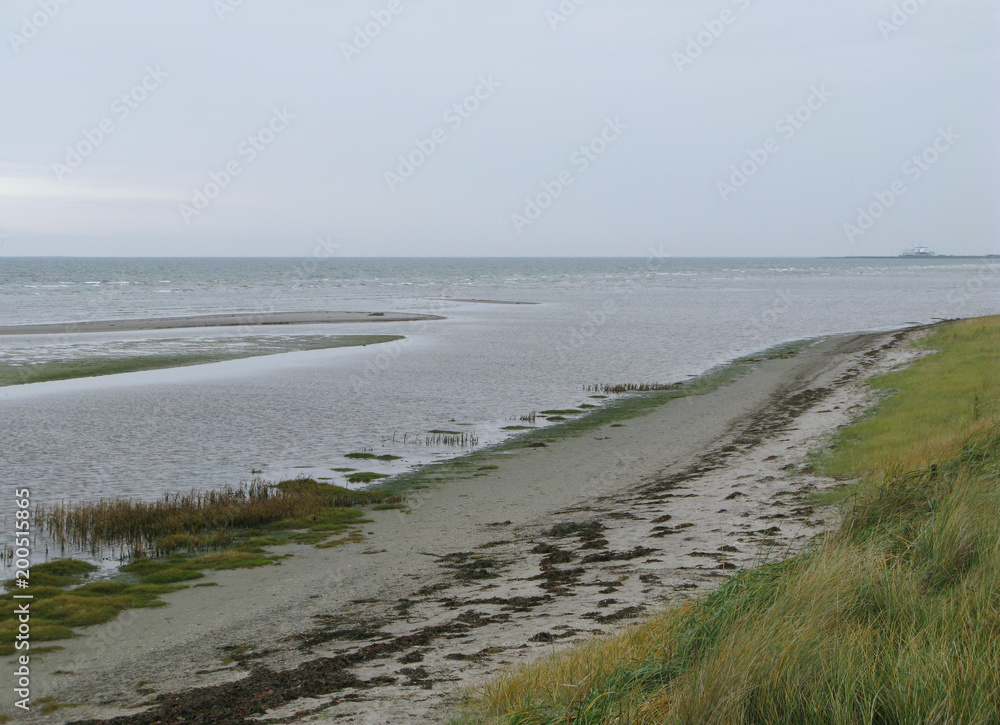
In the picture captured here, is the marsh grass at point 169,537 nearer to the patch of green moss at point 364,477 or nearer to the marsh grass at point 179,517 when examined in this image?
the marsh grass at point 179,517

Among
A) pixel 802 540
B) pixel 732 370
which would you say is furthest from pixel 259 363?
pixel 802 540

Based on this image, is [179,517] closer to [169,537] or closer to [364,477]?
[169,537]

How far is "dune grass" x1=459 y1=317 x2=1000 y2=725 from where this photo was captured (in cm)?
432

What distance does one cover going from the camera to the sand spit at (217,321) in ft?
155

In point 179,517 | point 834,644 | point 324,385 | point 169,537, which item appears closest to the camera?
point 834,644

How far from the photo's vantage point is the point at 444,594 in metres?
9.38

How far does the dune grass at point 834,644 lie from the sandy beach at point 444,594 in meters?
1.30

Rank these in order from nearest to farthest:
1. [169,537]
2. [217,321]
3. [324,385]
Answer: [169,537]
[324,385]
[217,321]

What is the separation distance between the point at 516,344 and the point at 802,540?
3245 centimetres

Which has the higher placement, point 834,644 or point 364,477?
point 834,644

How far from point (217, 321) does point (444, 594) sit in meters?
48.4

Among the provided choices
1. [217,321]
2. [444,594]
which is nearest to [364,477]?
[444,594]

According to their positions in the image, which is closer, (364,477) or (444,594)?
(444,594)

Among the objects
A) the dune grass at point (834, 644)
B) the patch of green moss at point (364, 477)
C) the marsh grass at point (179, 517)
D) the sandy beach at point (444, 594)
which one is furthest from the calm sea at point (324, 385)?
the dune grass at point (834, 644)
